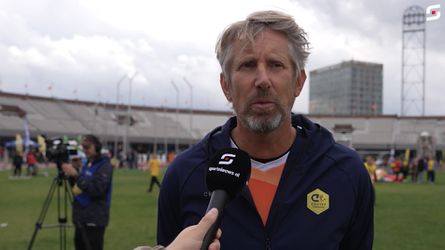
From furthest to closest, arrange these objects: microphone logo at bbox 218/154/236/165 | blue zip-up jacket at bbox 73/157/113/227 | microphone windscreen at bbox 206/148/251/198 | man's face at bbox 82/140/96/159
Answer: man's face at bbox 82/140/96/159 → blue zip-up jacket at bbox 73/157/113/227 → microphone logo at bbox 218/154/236/165 → microphone windscreen at bbox 206/148/251/198

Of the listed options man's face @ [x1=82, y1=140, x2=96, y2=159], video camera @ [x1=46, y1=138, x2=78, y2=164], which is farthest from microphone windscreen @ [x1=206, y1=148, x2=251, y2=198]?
video camera @ [x1=46, y1=138, x2=78, y2=164]

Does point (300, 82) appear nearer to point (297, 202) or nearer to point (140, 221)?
point (297, 202)

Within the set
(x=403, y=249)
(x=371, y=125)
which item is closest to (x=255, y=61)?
(x=403, y=249)

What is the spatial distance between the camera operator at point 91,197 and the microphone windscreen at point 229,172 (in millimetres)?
5503

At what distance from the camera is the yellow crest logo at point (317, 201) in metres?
2.24

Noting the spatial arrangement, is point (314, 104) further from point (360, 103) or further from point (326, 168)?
point (326, 168)

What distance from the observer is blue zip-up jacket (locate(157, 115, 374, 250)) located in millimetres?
2189

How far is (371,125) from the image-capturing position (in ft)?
251

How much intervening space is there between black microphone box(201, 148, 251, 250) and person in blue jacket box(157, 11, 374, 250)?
0.29 m

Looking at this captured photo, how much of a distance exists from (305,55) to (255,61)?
334mm

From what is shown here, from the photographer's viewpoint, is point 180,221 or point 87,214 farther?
point 87,214

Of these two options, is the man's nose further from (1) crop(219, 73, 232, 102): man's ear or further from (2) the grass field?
(2) the grass field

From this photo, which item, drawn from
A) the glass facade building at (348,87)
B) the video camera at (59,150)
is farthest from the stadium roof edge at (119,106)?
the video camera at (59,150)

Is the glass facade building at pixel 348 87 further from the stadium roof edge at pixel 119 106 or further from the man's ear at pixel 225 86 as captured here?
the man's ear at pixel 225 86
